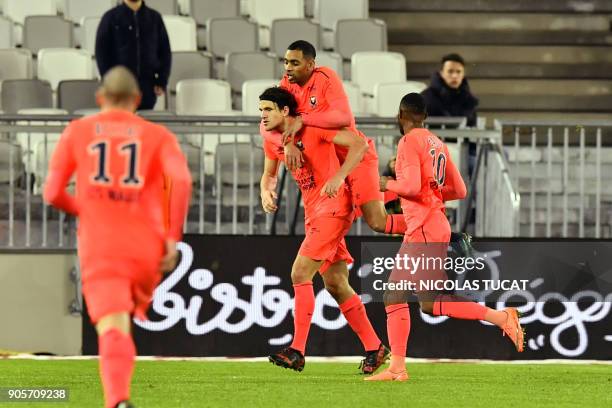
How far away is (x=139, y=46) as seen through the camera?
15844mm

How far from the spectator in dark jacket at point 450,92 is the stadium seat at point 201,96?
2.17m

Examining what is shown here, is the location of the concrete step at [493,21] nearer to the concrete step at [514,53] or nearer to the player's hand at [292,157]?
the concrete step at [514,53]

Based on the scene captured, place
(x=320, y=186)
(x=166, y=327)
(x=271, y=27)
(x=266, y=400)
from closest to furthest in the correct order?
(x=266, y=400), (x=320, y=186), (x=166, y=327), (x=271, y=27)

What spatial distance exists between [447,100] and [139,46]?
305 cm

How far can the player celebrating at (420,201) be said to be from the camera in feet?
35.1

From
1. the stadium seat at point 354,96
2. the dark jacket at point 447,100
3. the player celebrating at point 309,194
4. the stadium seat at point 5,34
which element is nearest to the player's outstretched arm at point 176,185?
the player celebrating at point 309,194

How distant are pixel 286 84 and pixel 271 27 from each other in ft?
22.9

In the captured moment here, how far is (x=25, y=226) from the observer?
48.0 feet

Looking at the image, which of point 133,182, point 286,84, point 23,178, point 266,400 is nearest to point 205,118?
point 23,178

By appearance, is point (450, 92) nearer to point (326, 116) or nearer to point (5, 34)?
point (326, 116)

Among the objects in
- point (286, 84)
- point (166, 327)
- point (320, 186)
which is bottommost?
point (166, 327)

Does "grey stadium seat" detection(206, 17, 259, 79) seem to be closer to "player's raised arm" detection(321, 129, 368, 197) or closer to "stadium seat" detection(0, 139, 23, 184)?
"stadium seat" detection(0, 139, 23, 184)

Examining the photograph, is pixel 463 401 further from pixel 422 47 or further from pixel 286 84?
pixel 422 47

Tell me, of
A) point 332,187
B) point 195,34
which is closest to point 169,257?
point 332,187
